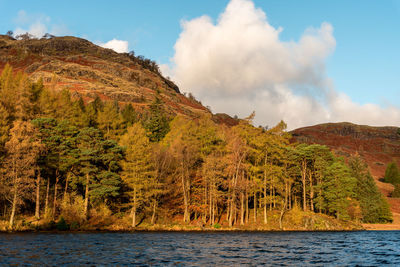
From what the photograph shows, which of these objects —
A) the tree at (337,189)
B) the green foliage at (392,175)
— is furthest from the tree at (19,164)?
the green foliage at (392,175)

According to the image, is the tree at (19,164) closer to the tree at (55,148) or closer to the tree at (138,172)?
the tree at (55,148)

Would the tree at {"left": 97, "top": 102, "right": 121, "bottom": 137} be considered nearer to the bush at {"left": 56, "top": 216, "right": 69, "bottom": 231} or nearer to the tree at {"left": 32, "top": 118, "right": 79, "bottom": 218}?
the tree at {"left": 32, "top": 118, "right": 79, "bottom": 218}

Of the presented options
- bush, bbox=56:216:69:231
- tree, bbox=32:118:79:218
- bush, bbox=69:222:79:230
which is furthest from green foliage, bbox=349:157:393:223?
bush, bbox=56:216:69:231

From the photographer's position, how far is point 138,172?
61.7m

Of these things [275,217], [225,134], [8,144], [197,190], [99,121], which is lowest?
[275,217]

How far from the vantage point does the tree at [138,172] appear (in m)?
60.2

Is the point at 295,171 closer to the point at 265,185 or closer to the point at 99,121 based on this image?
the point at 265,185

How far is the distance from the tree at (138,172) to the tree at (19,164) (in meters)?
16.5

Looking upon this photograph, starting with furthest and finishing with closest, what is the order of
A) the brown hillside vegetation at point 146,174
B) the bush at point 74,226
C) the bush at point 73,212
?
the bush at point 73,212
the brown hillside vegetation at point 146,174
the bush at point 74,226

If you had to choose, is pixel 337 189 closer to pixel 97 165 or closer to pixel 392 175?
pixel 97 165

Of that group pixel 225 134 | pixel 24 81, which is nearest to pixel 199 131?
pixel 225 134

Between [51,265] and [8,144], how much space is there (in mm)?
32457

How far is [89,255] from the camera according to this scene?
84.7 ft

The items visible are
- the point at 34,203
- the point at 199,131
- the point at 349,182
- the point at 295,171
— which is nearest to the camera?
the point at 34,203
